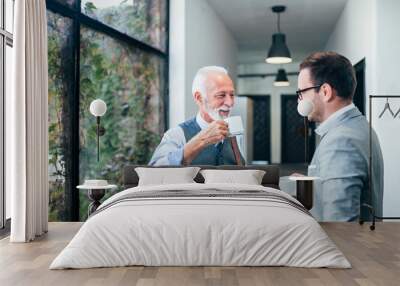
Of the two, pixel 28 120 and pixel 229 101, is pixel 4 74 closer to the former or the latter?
pixel 28 120

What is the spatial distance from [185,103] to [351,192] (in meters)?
2.40

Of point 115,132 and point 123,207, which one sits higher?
point 115,132

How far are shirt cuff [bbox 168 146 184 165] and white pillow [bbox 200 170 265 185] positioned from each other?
2.29 feet

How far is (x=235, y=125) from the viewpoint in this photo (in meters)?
6.75

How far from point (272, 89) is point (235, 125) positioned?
6.07m

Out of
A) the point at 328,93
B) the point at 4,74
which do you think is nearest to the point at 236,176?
the point at 328,93

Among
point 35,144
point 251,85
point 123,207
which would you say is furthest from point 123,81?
point 251,85

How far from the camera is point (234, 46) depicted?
9.62 metres

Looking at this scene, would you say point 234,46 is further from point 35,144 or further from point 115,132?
point 35,144

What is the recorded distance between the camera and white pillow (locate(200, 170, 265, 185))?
5680mm

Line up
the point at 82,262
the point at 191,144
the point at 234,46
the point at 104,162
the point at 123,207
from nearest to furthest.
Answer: the point at 82,262, the point at 123,207, the point at 104,162, the point at 191,144, the point at 234,46

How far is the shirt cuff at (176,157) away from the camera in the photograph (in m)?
6.50

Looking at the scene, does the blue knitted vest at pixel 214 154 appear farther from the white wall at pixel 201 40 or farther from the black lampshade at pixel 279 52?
the black lampshade at pixel 279 52

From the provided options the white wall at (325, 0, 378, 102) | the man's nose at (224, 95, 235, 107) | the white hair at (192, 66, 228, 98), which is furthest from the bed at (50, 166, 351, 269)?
the white hair at (192, 66, 228, 98)
